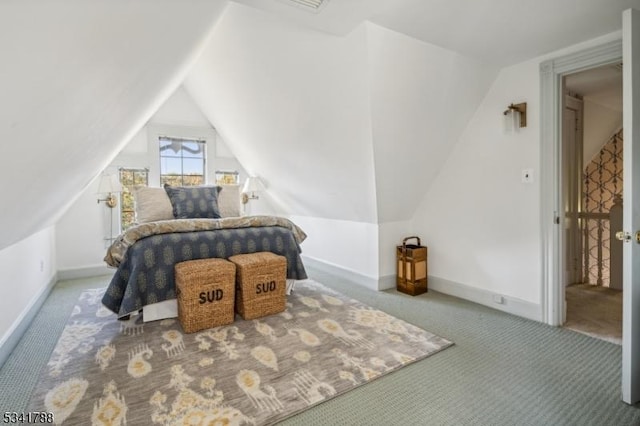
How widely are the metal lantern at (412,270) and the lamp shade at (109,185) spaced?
338 cm

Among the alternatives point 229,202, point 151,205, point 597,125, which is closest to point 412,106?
point 229,202

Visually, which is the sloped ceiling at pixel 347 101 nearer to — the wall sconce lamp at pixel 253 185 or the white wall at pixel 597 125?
the wall sconce lamp at pixel 253 185

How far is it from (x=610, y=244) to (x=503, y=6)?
121 inches

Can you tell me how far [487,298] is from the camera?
113 inches

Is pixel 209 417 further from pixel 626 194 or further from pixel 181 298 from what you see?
pixel 626 194

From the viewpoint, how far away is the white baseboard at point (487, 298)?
8.37ft

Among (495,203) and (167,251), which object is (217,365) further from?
(495,203)

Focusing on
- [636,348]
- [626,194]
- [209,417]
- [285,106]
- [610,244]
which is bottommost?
[209,417]

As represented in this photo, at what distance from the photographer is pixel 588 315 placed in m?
2.65

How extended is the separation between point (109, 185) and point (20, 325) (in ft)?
6.25

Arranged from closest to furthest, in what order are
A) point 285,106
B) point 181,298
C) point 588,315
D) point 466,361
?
point 466,361 < point 181,298 < point 588,315 < point 285,106

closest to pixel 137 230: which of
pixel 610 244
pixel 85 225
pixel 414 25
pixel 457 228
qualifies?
pixel 85 225

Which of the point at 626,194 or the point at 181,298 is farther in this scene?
the point at 181,298

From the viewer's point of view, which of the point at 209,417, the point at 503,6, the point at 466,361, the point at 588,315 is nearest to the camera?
the point at 209,417
